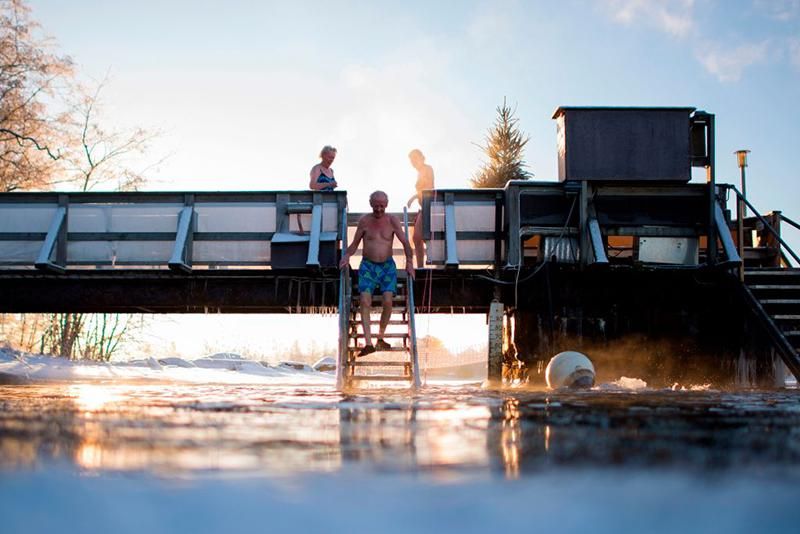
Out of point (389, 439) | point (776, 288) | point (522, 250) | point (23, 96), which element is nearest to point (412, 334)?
point (522, 250)

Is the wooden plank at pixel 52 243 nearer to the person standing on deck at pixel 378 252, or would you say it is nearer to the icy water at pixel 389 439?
the person standing on deck at pixel 378 252

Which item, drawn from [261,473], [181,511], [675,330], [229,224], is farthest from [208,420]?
[675,330]

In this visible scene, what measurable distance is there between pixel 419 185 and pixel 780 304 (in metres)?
5.41

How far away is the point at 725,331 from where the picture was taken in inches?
435

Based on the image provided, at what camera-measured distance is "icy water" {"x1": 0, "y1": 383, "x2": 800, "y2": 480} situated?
1.78 metres

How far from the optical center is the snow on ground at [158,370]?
51.0 ft

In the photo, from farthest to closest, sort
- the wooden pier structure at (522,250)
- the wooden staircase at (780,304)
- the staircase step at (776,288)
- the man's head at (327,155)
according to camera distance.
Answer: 1. the man's head at (327,155)
2. the wooden pier structure at (522,250)
3. the staircase step at (776,288)
4. the wooden staircase at (780,304)

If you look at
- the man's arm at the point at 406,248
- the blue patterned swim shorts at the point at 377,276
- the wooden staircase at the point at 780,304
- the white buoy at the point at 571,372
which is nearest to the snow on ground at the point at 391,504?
the white buoy at the point at 571,372

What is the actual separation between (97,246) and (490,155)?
2030cm

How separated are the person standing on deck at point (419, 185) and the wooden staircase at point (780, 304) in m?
4.66

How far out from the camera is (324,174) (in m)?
11.6

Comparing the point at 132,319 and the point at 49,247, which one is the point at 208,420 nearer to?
the point at 49,247

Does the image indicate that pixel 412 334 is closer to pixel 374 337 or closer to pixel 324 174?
pixel 374 337

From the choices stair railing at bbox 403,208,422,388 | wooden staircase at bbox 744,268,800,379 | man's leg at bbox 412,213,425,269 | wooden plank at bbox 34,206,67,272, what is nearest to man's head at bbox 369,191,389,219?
stair railing at bbox 403,208,422,388
